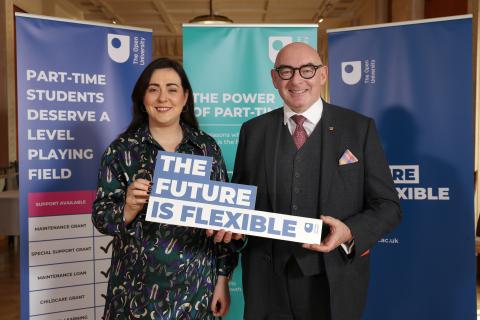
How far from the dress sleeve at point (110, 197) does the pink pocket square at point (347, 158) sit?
2.42ft

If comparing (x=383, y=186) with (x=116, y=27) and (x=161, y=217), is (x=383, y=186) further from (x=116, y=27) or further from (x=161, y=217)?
(x=116, y=27)

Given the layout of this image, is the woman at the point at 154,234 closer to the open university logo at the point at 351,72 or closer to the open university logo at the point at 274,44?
the open university logo at the point at 274,44

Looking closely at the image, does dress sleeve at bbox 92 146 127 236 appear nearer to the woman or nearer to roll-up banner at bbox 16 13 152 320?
the woman

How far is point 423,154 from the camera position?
2.79 m

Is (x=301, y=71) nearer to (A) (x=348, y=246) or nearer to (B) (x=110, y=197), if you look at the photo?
(A) (x=348, y=246)

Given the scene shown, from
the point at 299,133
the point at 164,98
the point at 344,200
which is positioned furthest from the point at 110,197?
the point at 344,200

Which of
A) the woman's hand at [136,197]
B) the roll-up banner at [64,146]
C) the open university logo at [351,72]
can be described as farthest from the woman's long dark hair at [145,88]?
the open university logo at [351,72]

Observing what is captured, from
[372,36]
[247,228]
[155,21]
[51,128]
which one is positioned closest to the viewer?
[247,228]

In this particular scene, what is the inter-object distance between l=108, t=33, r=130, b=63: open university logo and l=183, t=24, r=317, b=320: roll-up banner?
1.22 ft

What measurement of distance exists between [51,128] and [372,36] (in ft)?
6.65

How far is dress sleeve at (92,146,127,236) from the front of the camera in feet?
5.10

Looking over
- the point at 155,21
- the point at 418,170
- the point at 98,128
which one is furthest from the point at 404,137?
the point at 155,21

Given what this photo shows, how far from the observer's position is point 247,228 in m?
1.48

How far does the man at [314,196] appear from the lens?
149 centimetres
